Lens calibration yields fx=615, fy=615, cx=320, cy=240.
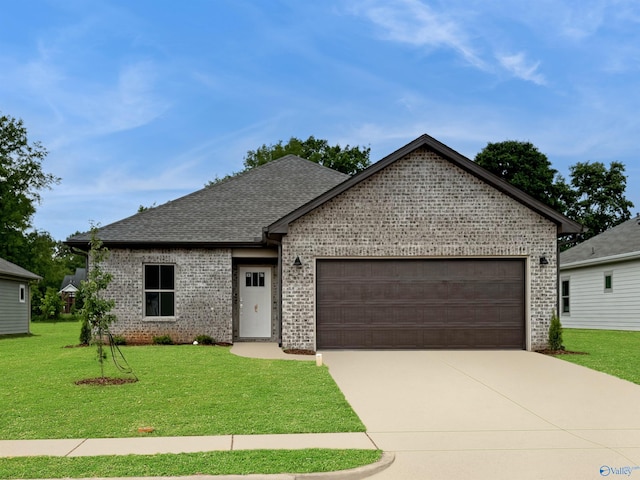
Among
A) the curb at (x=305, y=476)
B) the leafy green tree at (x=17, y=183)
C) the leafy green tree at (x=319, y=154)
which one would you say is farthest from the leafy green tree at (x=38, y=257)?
the curb at (x=305, y=476)

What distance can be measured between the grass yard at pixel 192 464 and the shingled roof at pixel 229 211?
11781mm

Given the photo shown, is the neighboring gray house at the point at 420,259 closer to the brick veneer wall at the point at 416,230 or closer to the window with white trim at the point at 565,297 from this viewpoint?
the brick veneer wall at the point at 416,230

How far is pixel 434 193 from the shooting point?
1595 cm

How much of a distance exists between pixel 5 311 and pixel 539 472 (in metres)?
25.5

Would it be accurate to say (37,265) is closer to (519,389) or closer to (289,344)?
(289,344)

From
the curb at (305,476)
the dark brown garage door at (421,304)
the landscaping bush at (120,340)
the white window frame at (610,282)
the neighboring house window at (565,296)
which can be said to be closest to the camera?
the curb at (305,476)

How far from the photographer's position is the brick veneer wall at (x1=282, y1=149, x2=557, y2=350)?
15.8 metres

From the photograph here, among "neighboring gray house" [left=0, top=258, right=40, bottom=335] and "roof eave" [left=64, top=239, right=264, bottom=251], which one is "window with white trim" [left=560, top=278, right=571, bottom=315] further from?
"neighboring gray house" [left=0, top=258, right=40, bottom=335]

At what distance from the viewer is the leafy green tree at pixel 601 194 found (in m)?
46.2

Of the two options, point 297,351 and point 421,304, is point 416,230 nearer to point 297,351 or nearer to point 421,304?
point 421,304

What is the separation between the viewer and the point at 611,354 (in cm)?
1537

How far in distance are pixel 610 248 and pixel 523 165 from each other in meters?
18.3

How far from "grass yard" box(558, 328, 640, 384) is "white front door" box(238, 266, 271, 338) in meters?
8.43

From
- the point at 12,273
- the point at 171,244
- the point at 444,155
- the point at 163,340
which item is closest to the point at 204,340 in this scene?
the point at 163,340
